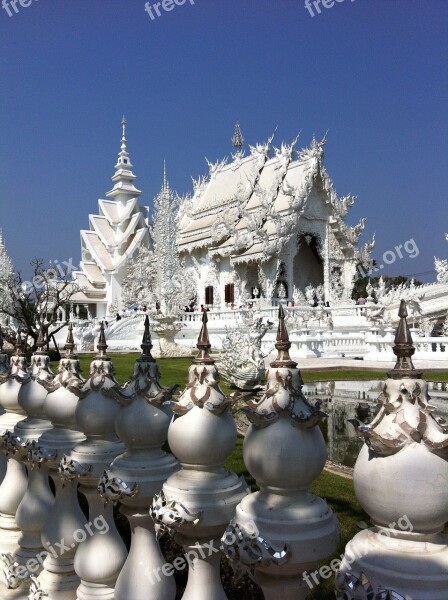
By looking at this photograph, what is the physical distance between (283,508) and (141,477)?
770 millimetres

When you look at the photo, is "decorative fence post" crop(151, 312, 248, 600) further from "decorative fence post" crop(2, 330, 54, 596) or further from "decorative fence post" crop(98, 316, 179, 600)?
"decorative fence post" crop(2, 330, 54, 596)

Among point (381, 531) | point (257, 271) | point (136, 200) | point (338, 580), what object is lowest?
point (338, 580)

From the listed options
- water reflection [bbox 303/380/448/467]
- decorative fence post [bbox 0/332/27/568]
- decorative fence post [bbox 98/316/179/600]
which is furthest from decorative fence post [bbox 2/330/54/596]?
water reflection [bbox 303/380/448/467]

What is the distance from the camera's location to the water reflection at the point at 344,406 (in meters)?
6.73

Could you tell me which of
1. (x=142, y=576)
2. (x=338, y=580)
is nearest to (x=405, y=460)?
(x=338, y=580)

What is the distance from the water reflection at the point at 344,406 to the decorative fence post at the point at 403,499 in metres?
3.04

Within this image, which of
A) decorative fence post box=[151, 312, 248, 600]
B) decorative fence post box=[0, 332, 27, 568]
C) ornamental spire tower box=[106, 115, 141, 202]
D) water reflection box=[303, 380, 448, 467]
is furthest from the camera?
ornamental spire tower box=[106, 115, 141, 202]

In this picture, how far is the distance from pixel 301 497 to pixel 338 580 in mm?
369

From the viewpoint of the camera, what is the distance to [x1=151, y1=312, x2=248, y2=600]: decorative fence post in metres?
2.11

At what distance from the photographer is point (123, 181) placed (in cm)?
4772

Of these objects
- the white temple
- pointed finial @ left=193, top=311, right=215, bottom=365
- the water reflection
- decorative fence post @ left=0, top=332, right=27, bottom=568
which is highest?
the white temple

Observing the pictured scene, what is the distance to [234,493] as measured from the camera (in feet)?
7.18

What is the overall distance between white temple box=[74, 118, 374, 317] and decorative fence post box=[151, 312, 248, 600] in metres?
27.5

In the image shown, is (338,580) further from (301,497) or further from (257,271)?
(257,271)
